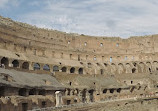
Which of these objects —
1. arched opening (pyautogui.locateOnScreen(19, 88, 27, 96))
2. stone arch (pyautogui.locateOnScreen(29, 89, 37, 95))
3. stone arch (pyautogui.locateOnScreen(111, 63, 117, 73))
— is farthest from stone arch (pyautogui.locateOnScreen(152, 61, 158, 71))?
arched opening (pyautogui.locateOnScreen(19, 88, 27, 96))

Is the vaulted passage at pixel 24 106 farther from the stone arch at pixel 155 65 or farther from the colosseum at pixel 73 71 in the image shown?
the stone arch at pixel 155 65

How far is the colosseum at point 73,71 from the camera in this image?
30.5 metres

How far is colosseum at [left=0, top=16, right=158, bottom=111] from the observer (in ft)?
100

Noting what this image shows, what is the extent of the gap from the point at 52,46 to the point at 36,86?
87.8ft

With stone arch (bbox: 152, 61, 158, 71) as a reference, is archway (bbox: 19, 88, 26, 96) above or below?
below

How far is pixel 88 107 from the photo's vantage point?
30875 mm

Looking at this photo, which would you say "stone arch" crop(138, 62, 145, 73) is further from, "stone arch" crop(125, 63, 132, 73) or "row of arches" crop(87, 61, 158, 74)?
"stone arch" crop(125, 63, 132, 73)

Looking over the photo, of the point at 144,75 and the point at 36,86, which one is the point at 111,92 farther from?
the point at 36,86

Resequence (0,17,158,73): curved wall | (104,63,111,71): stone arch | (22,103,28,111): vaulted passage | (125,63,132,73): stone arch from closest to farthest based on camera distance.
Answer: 1. (22,103,28,111): vaulted passage
2. (0,17,158,73): curved wall
3. (125,63,132,73): stone arch
4. (104,63,111,71): stone arch

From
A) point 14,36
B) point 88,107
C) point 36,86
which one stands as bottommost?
point 88,107

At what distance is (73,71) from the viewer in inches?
2154

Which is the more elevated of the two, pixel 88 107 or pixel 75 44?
pixel 75 44

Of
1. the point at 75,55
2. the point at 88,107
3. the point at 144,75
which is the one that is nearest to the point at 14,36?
the point at 75,55

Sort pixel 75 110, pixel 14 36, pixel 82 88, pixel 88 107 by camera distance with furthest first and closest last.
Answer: pixel 14 36
pixel 82 88
pixel 88 107
pixel 75 110
